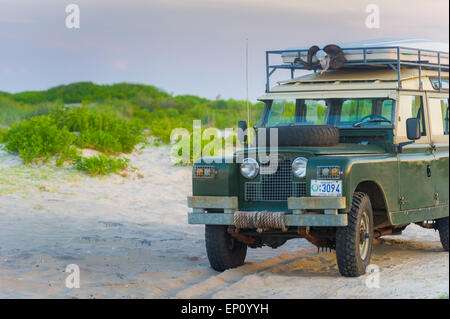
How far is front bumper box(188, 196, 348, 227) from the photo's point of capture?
7.88 metres

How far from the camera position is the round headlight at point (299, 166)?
826cm

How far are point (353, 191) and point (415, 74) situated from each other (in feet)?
8.58

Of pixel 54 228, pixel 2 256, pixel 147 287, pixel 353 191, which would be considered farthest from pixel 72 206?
pixel 353 191

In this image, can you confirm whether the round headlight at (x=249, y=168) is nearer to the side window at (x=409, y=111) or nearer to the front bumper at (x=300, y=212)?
the front bumper at (x=300, y=212)

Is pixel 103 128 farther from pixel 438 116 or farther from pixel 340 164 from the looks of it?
pixel 340 164

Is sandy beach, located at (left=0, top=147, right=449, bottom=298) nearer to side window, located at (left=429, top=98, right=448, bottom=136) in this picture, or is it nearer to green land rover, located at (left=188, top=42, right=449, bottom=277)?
green land rover, located at (left=188, top=42, right=449, bottom=277)

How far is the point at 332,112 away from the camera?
9.77m

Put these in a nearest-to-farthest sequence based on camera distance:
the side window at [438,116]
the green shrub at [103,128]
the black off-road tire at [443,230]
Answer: the side window at [438,116]
the black off-road tire at [443,230]
the green shrub at [103,128]

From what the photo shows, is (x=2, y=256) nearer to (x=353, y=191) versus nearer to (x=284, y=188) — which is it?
(x=284, y=188)

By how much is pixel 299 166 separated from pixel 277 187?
368 millimetres

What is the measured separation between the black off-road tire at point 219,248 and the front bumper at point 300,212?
40cm

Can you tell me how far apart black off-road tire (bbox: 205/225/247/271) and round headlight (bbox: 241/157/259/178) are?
0.70 metres

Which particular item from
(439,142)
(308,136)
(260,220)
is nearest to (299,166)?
(308,136)

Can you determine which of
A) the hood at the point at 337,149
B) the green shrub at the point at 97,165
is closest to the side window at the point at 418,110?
the hood at the point at 337,149
